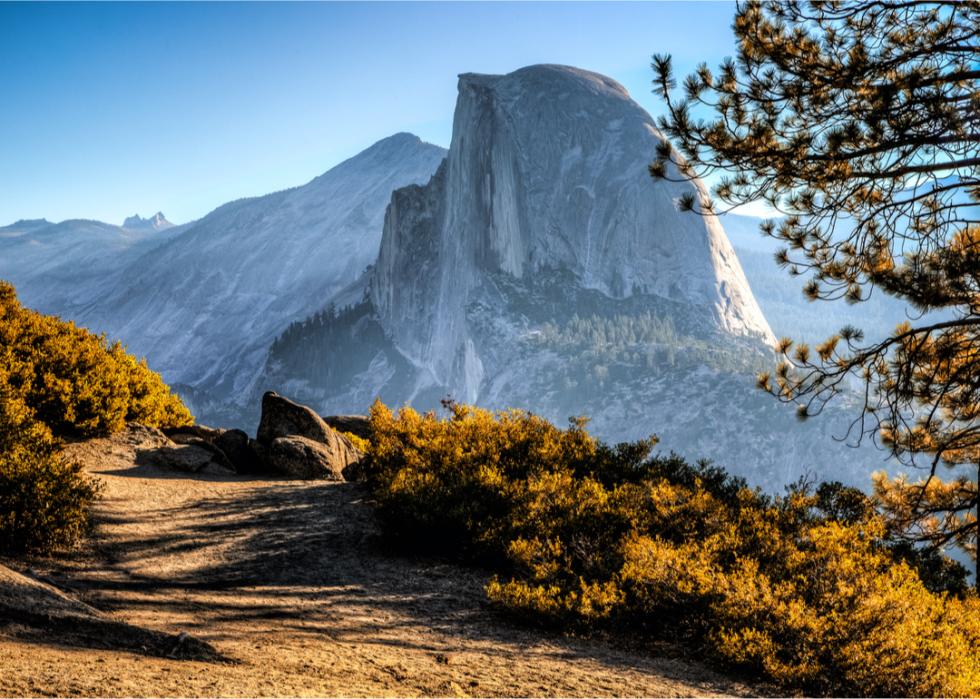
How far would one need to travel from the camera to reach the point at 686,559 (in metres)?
6.55

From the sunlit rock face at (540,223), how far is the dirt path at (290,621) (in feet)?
465

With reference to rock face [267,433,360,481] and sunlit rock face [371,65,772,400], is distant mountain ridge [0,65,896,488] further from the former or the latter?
rock face [267,433,360,481]

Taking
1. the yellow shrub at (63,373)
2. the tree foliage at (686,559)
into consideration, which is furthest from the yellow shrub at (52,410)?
the tree foliage at (686,559)

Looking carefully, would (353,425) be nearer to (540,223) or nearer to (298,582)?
(298,582)

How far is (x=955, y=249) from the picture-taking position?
316 inches

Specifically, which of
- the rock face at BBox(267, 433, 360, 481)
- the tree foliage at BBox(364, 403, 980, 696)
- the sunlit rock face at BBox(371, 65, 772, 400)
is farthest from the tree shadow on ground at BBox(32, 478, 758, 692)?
the sunlit rock face at BBox(371, 65, 772, 400)

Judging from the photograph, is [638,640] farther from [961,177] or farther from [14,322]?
[14,322]

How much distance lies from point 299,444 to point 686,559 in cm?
801

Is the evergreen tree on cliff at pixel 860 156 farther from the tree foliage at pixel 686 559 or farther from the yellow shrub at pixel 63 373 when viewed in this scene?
the yellow shrub at pixel 63 373

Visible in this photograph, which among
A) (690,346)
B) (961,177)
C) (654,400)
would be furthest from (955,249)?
(690,346)

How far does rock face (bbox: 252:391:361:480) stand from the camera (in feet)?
40.7

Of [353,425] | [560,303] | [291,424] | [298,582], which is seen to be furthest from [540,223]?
[298,582]

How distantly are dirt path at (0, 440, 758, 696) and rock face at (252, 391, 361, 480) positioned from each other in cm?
230

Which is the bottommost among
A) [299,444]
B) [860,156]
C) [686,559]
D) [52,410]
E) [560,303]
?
[686,559]
